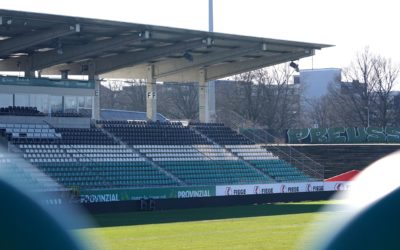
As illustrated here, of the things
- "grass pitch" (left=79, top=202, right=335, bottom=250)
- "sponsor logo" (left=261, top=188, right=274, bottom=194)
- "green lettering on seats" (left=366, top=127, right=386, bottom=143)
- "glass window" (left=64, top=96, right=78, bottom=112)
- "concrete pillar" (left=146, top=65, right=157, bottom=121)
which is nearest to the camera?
"grass pitch" (left=79, top=202, right=335, bottom=250)

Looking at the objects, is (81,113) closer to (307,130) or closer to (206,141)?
(206,141)

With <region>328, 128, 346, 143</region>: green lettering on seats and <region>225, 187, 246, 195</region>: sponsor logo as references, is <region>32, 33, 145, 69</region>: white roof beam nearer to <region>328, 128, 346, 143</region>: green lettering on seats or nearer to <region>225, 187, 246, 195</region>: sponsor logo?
<region>225, 187, 246, 195</region>: sponsor logo

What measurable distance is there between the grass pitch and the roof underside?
9.31 meters

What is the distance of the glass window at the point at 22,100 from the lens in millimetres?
43531

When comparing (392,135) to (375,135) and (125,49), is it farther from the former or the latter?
(125,49)

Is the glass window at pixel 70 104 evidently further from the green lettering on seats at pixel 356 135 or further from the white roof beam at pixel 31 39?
the green lettering on seats at pixel 356 135

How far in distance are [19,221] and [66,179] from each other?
28611 millimetres

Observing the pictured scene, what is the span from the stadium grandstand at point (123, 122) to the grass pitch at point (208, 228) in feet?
12.4

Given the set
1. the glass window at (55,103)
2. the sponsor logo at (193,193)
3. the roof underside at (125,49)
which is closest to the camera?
the roof underside at (125,49)

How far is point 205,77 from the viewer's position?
53.6 m

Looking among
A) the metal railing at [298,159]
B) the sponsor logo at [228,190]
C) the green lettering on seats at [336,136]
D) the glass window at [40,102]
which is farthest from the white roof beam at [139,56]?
the green lettering on seats at [336,136]

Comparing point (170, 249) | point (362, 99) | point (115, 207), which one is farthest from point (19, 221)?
point (362, 99)

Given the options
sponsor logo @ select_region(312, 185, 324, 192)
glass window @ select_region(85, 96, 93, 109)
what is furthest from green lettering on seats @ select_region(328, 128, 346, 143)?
glass window @ select_region(85, 96, 93, 109)

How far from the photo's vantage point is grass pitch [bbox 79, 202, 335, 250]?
23.6 metres
